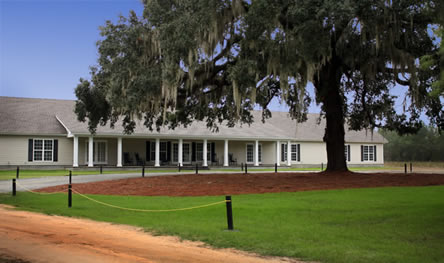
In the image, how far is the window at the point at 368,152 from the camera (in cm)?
4638

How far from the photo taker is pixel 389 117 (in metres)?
24.3

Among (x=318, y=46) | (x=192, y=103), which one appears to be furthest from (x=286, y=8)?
(x=192, y=103)

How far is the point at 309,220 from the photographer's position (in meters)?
10.0

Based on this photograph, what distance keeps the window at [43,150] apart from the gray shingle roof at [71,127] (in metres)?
0.86

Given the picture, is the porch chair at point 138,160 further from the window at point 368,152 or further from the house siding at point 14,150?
the window at point 368,152

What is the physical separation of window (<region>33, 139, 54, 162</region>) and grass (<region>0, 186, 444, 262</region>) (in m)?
19.0

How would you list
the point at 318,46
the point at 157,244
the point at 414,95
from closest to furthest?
the point at 157,244 → the point at 318,46 → the point at 414,95

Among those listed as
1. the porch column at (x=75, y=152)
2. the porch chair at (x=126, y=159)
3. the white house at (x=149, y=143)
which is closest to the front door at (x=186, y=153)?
the white house at (x=149, y=143)

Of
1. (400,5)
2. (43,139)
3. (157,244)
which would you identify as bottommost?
(157,244)

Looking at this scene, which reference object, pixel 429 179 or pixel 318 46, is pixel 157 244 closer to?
pixel 318 46

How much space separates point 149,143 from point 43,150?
28.1 ft

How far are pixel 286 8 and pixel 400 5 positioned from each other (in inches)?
167

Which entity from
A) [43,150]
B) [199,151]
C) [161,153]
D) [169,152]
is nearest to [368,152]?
[199,151]

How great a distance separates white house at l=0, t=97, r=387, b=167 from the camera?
33.4m
